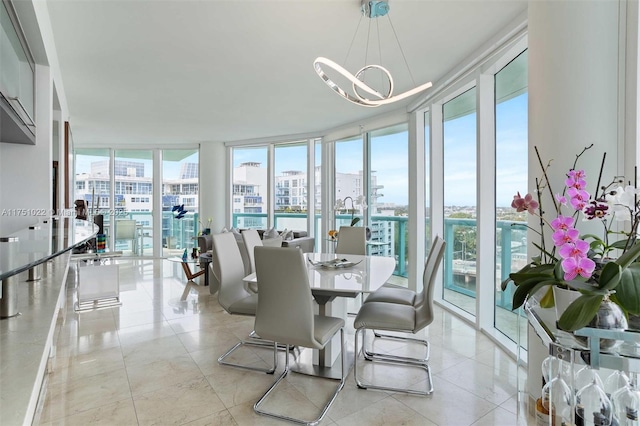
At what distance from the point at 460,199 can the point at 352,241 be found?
1357 millimetres

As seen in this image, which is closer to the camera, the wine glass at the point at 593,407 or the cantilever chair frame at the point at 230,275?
the wine glass at the point at 593,407

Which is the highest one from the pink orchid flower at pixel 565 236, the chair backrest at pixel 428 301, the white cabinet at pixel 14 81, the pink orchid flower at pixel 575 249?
the white cabinet at pixel 14 81

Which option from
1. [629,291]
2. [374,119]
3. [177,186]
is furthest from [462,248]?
[177,186]

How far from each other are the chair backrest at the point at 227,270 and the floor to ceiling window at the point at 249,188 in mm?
4611

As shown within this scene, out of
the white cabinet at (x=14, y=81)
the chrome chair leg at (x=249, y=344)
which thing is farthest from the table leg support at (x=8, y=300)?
the chrome chair leg at (x=249, y=344)

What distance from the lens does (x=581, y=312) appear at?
32.6 inches

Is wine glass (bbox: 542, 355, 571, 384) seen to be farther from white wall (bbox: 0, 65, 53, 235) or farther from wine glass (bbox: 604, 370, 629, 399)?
white wall (bbox: 0, 65, 53, 235)

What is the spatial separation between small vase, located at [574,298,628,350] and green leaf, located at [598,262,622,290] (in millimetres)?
82

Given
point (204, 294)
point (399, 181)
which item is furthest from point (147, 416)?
point (399, 181)

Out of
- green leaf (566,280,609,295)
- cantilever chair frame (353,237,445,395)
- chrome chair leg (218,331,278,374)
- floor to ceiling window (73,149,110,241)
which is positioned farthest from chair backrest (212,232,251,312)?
floor to ceiling window (73,149,110,241)

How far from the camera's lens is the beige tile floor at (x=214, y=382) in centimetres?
205

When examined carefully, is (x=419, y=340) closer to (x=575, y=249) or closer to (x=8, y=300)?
(x=575, y=249)

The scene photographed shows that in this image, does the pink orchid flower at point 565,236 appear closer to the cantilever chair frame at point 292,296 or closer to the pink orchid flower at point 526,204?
the pink orchid flower at point 526,204

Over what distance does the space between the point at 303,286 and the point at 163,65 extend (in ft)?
9.66
